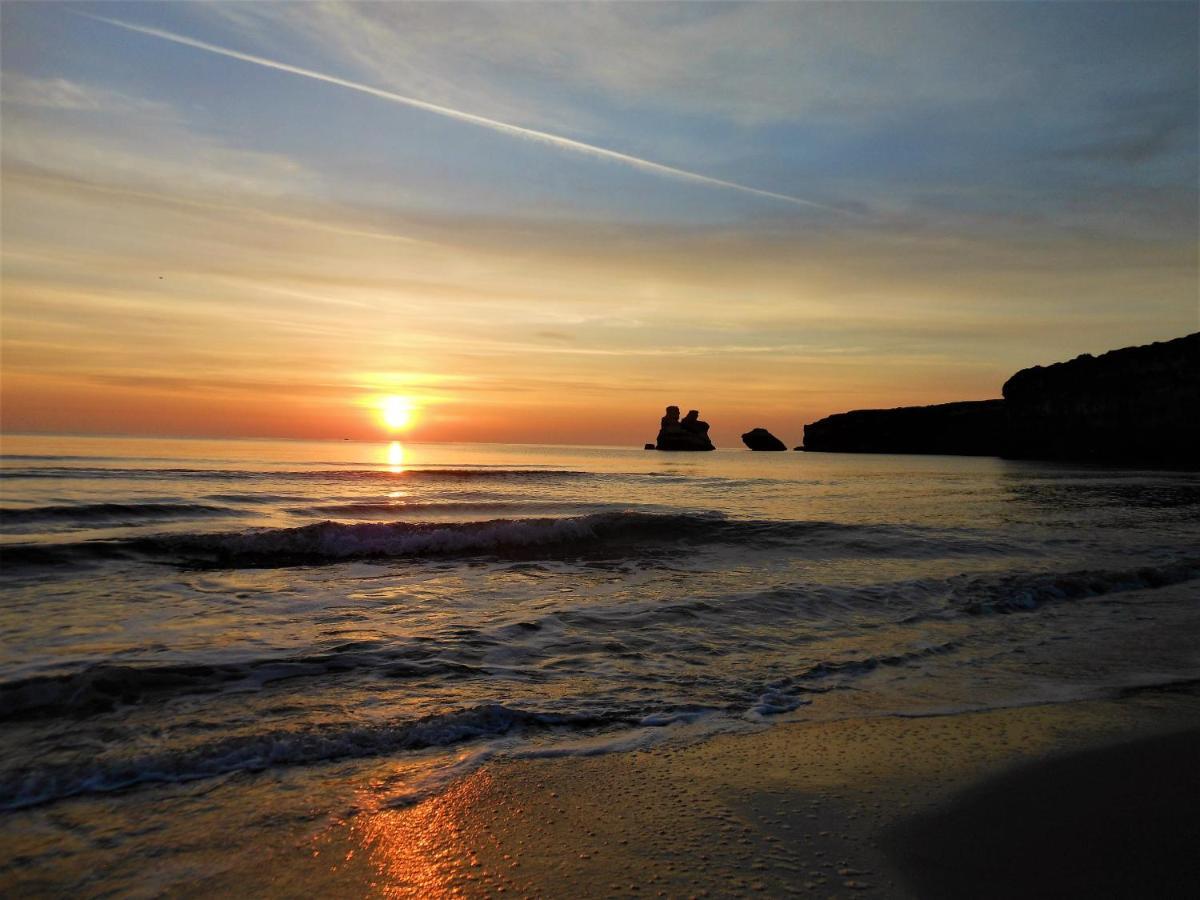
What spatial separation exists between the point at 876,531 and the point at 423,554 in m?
10.2

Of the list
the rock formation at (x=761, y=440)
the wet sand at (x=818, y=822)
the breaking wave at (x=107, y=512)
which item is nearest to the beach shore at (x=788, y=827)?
the wet sand at (x=818, y=822)

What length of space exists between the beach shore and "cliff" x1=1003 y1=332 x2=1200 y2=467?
8379 cm

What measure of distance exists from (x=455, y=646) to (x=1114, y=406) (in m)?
89.8

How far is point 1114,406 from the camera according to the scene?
7662cm

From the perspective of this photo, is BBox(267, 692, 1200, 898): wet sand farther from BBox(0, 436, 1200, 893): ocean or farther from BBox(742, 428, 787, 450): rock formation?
BBox(742, 428, 787, 450): rock formation

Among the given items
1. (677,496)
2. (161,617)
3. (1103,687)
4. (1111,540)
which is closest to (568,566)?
(161,617)

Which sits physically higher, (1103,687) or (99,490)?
(99,490)

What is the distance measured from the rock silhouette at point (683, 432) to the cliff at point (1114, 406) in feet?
160

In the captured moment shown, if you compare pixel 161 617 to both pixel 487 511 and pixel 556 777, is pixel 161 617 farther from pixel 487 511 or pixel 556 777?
pixel 487 511

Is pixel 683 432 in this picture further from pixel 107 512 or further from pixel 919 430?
pixel 107 512

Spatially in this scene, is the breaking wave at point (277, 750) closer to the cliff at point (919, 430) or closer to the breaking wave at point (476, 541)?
the breaking wave at point (476, 541)

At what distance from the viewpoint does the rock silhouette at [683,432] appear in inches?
4934

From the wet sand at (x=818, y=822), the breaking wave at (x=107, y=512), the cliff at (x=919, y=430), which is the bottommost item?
the wet sand at (x=818, y=822)

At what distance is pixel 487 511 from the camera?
22.2 metres
